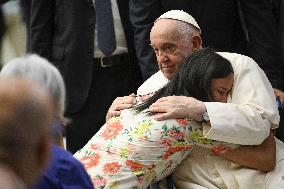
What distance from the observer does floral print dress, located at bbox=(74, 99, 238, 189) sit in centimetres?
221

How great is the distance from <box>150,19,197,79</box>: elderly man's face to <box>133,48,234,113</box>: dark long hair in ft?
1.01

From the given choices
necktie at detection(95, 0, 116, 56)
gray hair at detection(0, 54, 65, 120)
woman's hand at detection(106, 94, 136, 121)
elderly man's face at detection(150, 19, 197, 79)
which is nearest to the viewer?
gray hair at detection(0, 54, 65, 120)

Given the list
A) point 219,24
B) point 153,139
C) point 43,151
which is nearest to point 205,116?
point 153,139

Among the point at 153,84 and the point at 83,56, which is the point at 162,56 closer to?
the point at 153,84

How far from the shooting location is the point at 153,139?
221cm

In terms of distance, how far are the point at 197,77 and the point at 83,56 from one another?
1.39m

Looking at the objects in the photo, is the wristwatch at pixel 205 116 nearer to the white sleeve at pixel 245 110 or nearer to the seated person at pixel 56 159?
the white sleeve at pixel 245 110

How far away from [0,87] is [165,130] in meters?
1.00

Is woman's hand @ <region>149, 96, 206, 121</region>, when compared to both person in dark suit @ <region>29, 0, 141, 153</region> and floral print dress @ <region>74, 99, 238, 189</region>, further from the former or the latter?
person in dark suit @ <region>29, 0, 141, 153</region>

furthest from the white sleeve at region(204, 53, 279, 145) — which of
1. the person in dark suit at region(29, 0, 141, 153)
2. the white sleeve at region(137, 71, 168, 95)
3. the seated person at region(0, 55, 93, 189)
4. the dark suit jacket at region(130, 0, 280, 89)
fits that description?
the person in dark suit at region(29, 0, 141, 153)

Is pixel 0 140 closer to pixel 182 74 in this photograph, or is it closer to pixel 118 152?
pixel 118 152

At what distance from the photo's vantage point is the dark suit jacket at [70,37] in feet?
11.7

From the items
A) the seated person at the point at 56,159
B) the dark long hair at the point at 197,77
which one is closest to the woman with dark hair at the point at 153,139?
the dark long hair at the point at 197,77

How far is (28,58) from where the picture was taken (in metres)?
2.02
